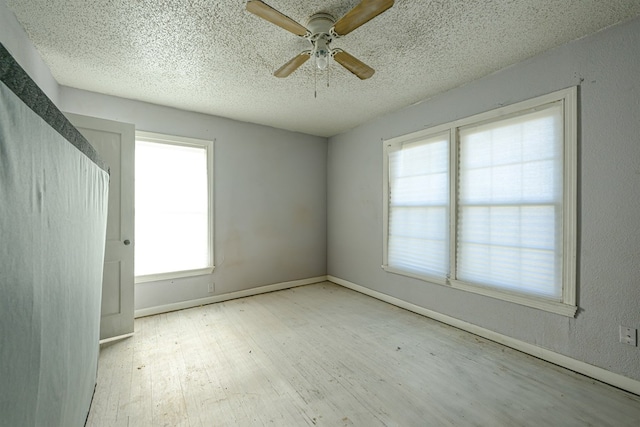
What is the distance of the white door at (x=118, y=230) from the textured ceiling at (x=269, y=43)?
639 mm

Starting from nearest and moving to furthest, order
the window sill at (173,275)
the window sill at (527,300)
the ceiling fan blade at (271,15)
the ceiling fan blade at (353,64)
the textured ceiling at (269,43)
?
1. the ceiling fan blade at (271,15)
2. the textured ceiling at (269,43)
3. the ceiling fan blade at (353,64)
4. the window sill at (527,300)
5. the window sill at (173,275)

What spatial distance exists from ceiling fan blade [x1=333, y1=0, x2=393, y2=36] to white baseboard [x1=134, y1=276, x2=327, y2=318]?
135 inches

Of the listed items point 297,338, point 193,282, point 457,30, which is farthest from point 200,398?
point 457,30

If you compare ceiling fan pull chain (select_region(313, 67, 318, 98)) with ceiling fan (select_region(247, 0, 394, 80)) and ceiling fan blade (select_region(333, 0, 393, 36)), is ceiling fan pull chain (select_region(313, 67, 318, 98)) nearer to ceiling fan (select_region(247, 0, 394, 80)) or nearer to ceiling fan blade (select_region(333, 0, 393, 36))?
ceiling fan (select_region(247, 0, 394, 80))

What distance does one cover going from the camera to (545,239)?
93.2 inches

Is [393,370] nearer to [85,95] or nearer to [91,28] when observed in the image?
[91,28]

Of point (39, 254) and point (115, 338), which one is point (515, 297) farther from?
point (115, 338)

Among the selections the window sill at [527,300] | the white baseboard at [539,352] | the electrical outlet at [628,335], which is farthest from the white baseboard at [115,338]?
the electrical outlet at [628,335]

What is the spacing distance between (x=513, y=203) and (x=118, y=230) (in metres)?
3.74

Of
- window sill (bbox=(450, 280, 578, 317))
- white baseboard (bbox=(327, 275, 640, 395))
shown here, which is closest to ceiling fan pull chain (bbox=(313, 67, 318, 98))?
window sill (bbox=(450, 280, 578, 317))

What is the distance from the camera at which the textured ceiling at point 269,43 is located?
6.03 ft

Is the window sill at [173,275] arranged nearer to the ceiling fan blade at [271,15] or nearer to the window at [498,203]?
the window at [498,203]

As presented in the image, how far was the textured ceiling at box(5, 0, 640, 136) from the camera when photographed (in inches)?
72.4

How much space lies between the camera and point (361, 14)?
1633 millimetres
